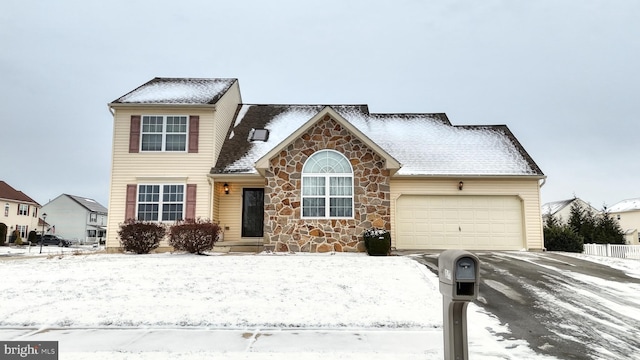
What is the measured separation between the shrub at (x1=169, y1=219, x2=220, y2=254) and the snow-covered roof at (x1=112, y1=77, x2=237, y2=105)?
18.0 feet

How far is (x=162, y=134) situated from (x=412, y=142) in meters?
10.4

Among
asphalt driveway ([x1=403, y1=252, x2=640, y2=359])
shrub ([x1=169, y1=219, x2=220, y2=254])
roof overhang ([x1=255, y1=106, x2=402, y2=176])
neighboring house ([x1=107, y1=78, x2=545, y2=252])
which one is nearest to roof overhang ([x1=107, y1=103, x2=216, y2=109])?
neighboring house ([x1=107, y1=78, x2=545, y2=252])

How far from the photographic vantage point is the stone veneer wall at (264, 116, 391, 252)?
42.7 ft

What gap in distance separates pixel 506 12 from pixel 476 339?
2692 cm

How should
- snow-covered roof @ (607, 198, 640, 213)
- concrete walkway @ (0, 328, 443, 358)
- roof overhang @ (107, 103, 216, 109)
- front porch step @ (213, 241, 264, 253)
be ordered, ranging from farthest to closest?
snow-covered roof @ (607, 198, 640, 213), roof overhang @ (107, 103, 216, 109), front porch step @ (213, 241, 264, 253), concrete walkway @ (0, 328, 443, 358)

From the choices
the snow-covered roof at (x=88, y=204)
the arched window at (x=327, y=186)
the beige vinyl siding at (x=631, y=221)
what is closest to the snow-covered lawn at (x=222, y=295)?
the arched window at (x=327, y=186)


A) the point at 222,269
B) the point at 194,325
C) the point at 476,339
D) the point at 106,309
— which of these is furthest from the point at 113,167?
the point at 476,339

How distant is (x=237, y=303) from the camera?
657 cm

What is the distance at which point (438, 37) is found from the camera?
33.4 m

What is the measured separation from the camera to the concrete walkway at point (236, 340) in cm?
471

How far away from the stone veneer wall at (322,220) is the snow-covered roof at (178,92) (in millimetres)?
4824

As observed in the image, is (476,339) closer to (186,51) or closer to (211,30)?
(211,30)

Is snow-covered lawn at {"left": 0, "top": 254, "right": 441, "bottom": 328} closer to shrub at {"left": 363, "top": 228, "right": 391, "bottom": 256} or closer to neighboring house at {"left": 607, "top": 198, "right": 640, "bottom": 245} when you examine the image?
shrub at {"left": 363, "top": 228, "right": 391, "bottom": 256}

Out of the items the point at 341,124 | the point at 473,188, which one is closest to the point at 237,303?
the point at 341,124
